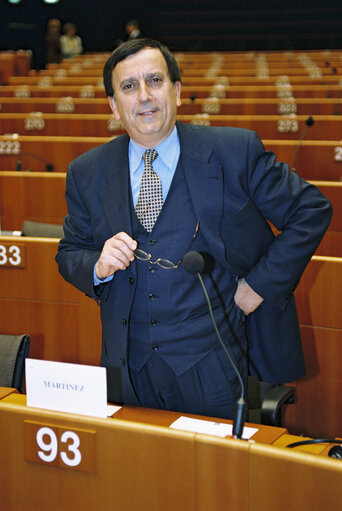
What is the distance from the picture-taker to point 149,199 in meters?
1.58

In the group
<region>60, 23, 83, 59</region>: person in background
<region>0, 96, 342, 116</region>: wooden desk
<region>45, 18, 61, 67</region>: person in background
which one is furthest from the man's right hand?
<region>60, 23, 83, 59</region>: person in background

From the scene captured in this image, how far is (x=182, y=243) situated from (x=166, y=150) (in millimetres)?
242

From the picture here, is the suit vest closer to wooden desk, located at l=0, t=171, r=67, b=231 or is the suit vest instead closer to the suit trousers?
the suit trousers

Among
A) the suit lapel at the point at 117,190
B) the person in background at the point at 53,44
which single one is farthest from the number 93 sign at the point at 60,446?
the person in background at the point at 53,44

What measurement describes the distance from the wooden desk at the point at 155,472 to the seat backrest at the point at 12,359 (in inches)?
23.1

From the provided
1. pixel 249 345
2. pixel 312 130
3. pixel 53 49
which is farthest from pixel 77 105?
pixel 249 345

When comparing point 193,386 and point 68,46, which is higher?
point 68,46

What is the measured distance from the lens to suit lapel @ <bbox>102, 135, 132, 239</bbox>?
5.17 ft

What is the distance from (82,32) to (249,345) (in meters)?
11.7

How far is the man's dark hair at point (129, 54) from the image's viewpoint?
1543mm

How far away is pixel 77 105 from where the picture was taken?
21.5 feet

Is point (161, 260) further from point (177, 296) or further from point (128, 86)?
point (128, 86)

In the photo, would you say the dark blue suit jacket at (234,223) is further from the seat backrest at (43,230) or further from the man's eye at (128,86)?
the seat backrest at (43,230)

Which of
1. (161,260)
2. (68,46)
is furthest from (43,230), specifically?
(68,46)
